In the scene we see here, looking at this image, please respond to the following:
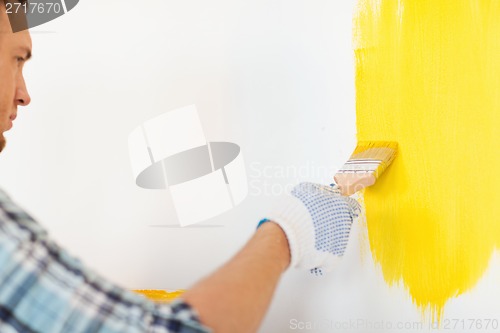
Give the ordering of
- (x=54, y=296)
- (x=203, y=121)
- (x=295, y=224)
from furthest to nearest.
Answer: (x=203, y=121) → (x=295, y=224) → (x=54, y=296)

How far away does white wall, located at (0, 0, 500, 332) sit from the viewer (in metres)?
1.13

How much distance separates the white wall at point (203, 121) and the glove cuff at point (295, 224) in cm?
28

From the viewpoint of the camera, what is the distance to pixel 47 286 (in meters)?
0.56

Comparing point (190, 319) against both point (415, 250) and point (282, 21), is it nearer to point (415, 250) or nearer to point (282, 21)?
point (415, 250)

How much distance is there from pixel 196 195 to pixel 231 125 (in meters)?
0.19

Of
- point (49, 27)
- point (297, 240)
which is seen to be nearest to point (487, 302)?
point (297, 240)

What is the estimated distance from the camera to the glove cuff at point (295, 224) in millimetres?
829

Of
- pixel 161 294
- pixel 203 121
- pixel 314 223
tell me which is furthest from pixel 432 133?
pixel 161 294

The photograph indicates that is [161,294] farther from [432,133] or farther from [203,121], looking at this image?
[432,133]

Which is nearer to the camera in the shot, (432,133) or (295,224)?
(295,224)

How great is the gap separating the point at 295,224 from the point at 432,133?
1.27ft

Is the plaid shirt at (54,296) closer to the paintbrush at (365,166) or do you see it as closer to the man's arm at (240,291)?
the man's arm at (240,291)

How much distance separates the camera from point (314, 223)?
0.89 m

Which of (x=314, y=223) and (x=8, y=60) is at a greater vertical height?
(x=8, y=60)
